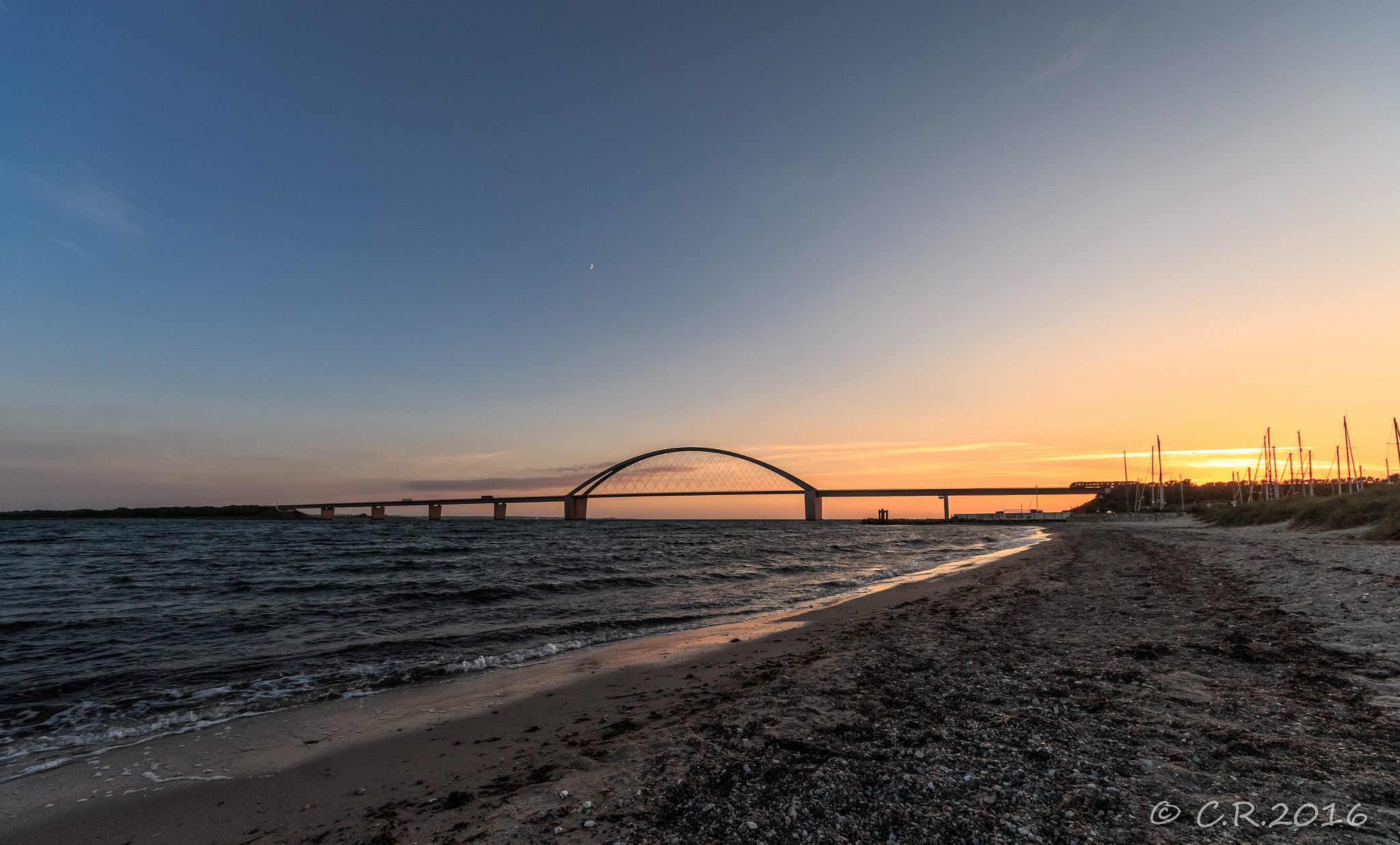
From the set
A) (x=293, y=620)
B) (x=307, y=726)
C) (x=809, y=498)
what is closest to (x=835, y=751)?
(x=307, y=726)

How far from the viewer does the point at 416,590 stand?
17547 millimetres

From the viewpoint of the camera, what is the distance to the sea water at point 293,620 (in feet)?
25.0

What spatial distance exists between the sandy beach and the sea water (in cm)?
141

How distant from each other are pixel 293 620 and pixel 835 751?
44.3 ft

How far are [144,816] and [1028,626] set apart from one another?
38.4 ft

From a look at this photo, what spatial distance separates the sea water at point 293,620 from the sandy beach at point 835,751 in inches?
55.4

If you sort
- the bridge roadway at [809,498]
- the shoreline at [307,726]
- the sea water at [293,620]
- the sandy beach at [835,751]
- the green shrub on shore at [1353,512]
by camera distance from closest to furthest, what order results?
the sandy beach at [835,751] → the shoreline at [307,726] → the sea water at [293,620] → the green shrub on shore at [1353,512] → the bridge roadway at [809,498]

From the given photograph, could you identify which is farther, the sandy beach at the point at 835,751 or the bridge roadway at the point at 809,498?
the bridge roadway at the point at 809,498

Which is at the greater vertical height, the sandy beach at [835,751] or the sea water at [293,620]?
the sandy beach at [835,751]

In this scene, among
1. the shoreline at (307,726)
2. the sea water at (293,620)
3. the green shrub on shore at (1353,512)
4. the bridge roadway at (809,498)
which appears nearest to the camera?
the shoreline at (307,726)

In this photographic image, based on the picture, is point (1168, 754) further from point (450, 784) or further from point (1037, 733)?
point (450, 784)

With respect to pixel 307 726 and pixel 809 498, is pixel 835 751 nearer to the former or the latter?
pixel 307 726

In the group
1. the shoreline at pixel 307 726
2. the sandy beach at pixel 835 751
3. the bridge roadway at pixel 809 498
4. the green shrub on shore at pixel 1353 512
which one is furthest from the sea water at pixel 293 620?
the bridge roadway at pixel 809 498

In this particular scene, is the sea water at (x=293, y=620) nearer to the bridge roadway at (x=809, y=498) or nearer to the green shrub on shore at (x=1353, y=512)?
the green shrub on shore at (x=1353, y=512)
